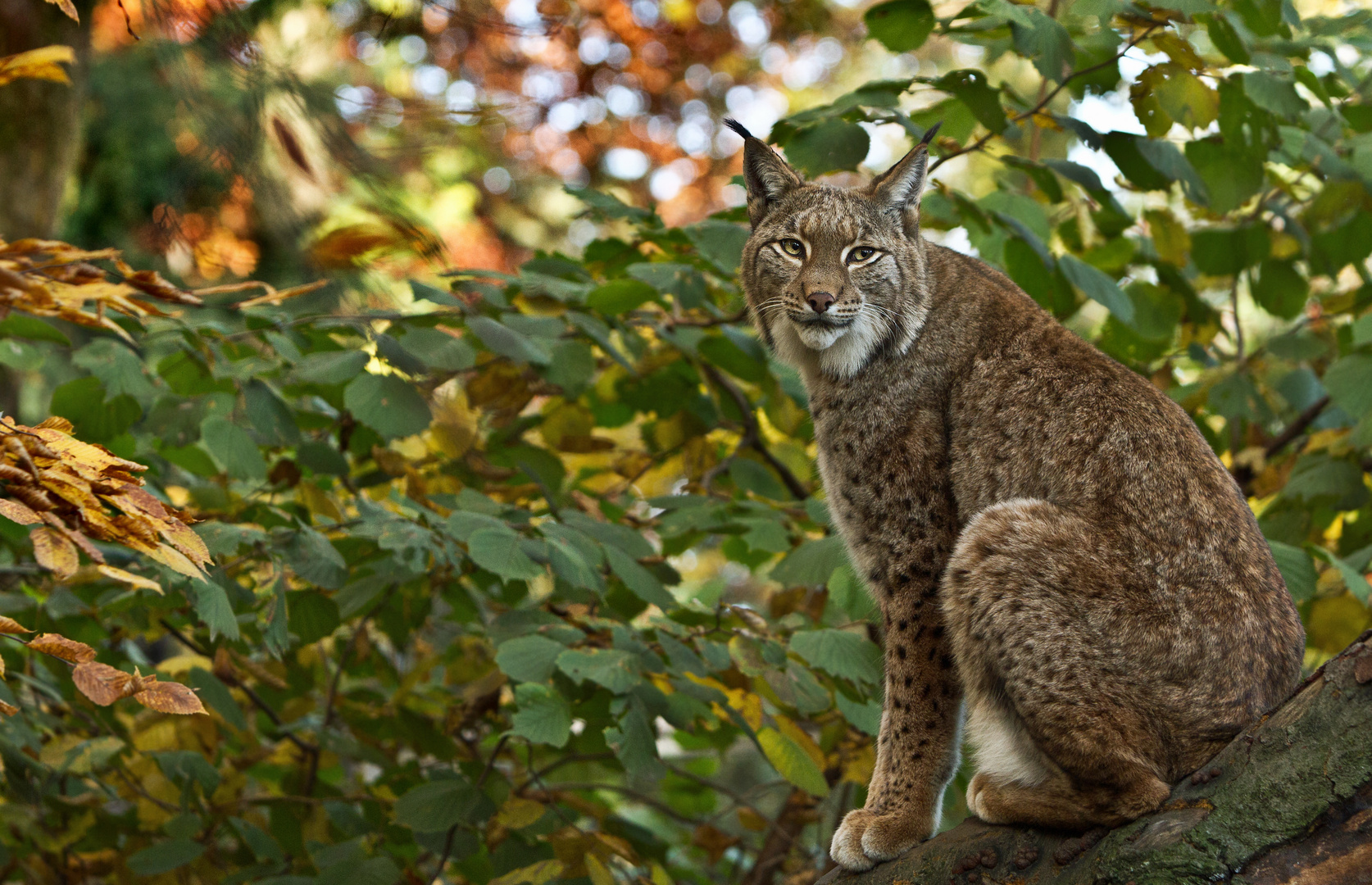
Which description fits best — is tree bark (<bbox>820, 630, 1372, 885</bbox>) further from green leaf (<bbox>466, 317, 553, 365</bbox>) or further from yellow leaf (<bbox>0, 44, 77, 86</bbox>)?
yellow leaf (<bbox>0, 44, 77, 86</bbox>)

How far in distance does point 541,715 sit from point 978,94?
3.00m

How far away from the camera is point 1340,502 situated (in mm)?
5035

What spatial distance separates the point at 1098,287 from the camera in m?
4.76

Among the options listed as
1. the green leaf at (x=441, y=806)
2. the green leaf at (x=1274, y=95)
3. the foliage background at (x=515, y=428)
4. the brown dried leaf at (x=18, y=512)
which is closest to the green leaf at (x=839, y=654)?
the foliage background at (x=515, y=428)

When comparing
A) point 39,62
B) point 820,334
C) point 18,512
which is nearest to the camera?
point 18,512

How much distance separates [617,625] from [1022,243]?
2.59m

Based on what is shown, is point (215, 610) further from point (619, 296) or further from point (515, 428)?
point (515, 428)

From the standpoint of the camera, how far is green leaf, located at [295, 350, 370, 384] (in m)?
4.25

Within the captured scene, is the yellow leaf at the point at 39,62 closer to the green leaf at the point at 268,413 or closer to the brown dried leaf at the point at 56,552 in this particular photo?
the brown dried leaf at the point at 56,552

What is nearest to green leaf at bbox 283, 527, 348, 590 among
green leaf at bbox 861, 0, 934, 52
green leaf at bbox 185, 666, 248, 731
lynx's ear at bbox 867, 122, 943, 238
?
green leaf at bbox 185, 666, 248, 731

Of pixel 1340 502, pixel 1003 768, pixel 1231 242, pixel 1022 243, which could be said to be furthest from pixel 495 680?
pixel 1231 242

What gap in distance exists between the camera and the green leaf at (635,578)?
13.8 feet

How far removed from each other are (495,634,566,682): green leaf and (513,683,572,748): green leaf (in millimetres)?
50

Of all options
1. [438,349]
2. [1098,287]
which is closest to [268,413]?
[438,349]
